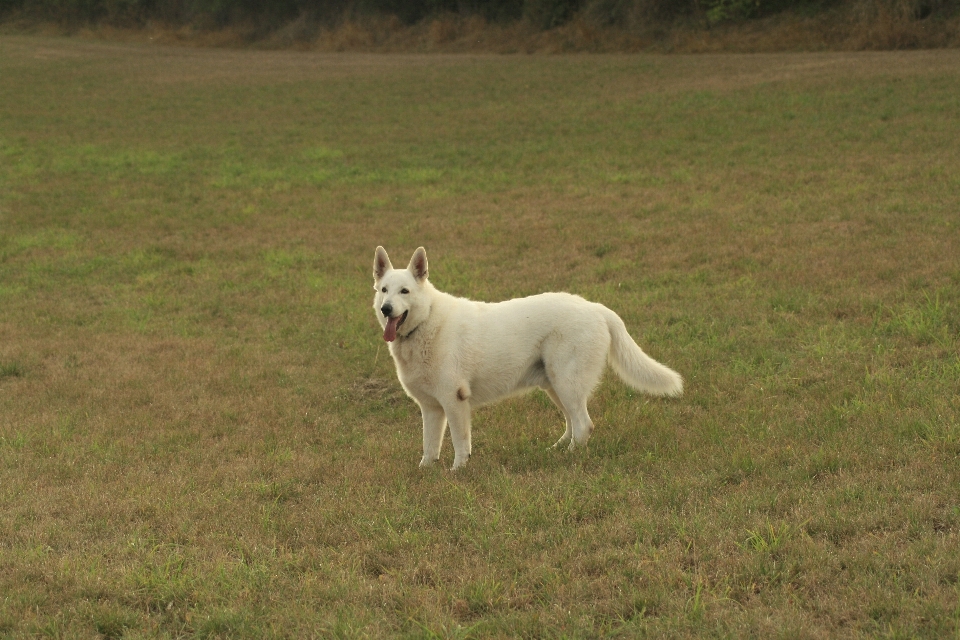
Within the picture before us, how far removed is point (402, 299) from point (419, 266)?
431 mm

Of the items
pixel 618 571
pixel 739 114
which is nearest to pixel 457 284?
pixel 618 571

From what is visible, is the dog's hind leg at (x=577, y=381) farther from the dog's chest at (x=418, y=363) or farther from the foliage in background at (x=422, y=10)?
the foliage in background at (x=422, y=10)

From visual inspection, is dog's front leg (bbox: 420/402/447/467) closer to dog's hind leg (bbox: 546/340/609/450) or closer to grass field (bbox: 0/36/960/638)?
grass field (bbox: 0/36/960/638)

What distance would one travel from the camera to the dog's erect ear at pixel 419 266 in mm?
7574

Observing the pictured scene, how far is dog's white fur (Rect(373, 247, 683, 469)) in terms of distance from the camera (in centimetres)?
738

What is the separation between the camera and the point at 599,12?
46875 mm

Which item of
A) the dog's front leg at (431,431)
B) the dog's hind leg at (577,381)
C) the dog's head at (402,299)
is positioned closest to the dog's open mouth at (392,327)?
the dog's head at (402,299)

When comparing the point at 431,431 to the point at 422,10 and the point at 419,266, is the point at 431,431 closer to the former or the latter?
the point at 419,266

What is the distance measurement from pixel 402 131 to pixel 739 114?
399 inches

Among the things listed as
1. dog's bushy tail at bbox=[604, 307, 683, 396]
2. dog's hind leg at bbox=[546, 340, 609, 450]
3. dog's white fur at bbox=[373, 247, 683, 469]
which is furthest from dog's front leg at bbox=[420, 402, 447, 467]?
dog's bushy tail at bbox=[604, 307, 683, 396]

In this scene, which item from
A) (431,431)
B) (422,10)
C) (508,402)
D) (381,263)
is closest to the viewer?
(431,431)

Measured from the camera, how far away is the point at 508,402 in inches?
360

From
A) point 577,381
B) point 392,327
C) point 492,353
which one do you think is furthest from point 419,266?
point 577,381

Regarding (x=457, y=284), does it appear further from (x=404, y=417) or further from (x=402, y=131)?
(x=402, y=131)
